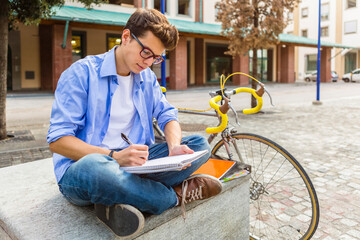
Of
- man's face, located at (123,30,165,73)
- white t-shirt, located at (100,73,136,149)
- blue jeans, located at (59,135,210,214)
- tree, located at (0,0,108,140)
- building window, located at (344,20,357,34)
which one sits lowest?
blue jeans, located at (59,135,210,214)

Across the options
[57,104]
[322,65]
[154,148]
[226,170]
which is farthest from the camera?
[322,65]

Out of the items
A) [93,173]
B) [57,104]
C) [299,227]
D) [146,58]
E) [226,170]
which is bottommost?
[299,227]

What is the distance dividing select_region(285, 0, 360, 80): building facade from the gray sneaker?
43.2 metres

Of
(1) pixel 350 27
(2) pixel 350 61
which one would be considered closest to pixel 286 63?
(1) pixel 350 27

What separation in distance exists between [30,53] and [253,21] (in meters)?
16.6

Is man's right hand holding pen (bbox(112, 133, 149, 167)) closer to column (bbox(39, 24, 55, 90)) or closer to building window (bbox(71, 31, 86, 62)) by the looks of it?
building window (bbox(71, 31, 86, 62))

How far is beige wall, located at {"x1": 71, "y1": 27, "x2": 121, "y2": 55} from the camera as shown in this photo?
23.2 metres

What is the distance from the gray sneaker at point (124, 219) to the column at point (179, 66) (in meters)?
21.7

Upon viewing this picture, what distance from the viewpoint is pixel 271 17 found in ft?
34.6

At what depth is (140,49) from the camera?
78.7 inches

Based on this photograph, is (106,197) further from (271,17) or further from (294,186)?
(271,17)

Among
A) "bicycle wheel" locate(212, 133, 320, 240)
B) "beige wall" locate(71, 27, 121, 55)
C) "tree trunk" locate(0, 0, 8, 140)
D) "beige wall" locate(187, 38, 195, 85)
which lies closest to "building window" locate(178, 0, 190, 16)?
"beige wall" locate(187, 38, 195, 85)

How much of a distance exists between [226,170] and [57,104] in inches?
50.5

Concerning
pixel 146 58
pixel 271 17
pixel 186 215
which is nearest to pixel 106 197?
pixel 186 215
